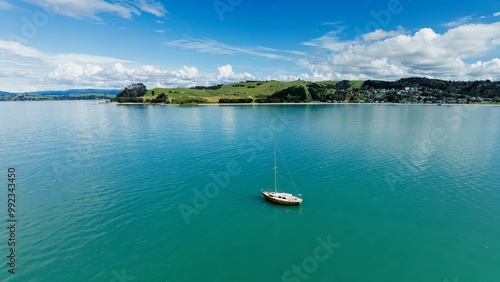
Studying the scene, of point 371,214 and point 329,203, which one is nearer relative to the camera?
point 371,214

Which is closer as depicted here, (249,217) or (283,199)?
(249,217)

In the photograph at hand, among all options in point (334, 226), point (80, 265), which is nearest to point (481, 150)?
point (334, 226)

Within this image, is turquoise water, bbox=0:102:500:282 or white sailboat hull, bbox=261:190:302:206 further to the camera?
white sailboat hull, bbox=261:190:302:206

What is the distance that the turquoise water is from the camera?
1241 inches

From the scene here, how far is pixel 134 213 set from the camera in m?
44.2

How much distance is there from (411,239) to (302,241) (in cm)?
1675

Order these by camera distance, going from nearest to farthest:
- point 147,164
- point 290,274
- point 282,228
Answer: point 290,274
point 282,228
point 147,164

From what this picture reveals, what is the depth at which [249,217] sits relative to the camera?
43.6 meters

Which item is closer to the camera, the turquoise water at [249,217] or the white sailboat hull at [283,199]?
the turquoise water at [249,217]

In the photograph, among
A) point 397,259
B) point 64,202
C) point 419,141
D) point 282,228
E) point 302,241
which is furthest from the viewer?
point 419,141

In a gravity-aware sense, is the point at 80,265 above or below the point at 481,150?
below

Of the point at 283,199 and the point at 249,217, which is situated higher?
the point at 283,199

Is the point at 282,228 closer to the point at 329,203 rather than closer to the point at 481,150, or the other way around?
the point at 329,203

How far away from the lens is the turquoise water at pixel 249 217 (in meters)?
31.5
